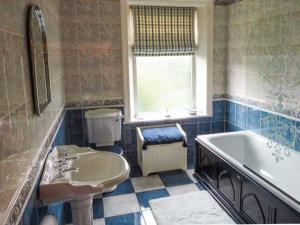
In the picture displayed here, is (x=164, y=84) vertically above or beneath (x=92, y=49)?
beneath

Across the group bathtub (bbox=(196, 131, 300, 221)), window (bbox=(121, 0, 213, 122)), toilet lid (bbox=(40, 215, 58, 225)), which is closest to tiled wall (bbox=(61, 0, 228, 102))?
window (bbox=(121, 0, 213, 122))

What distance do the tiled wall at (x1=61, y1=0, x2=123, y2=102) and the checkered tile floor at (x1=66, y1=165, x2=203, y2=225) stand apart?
117 centimetres

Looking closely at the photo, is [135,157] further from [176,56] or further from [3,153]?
[3,153]

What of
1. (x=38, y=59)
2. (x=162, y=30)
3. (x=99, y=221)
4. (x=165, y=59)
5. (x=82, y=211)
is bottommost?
(x=99, y=221)

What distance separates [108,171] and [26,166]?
0.69m

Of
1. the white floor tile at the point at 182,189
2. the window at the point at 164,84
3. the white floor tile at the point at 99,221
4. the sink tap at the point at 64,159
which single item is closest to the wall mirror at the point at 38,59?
the sink tap at the point at 64,159

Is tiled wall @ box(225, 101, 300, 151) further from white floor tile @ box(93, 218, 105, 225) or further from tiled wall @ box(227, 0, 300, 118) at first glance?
white floor tile @ box(93, 218, 105, 225)

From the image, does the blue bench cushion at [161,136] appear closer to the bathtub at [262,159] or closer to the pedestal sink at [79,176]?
the bathtub at [262,159]

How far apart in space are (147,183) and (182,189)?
433 mm

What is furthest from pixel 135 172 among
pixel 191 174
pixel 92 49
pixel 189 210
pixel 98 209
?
pixel 92 49

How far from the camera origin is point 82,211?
1.75 m

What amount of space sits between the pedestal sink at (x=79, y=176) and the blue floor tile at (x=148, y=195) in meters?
1.07

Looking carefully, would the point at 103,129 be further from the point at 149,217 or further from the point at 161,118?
the point at 149,217

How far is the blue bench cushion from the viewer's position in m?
3.32
